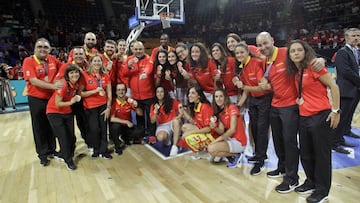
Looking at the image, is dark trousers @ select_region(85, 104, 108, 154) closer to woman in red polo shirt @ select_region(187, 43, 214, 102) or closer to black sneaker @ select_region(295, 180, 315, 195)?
woman in red polo shirt @ select_region(187, 43, 214, 102)

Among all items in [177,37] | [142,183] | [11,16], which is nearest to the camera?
[142,183]

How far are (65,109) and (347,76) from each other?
3.60 meters

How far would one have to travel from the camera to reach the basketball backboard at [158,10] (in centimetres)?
731

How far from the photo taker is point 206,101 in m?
3.59

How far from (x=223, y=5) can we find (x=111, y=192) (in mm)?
16532

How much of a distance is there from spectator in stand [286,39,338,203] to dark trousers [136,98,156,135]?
231 centimetres

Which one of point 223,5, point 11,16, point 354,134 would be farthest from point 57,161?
point 223,5

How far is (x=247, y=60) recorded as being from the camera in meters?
3.03

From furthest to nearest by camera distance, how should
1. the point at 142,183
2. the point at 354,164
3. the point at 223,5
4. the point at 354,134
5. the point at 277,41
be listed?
the point at 223,5
the point at 277,41
the point at 354,134
the point at 354,164
the point at 142,183

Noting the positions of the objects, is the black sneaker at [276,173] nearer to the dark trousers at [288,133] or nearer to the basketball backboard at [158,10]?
the dark trousers at [288,133]

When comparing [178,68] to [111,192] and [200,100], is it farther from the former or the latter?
[111,192]

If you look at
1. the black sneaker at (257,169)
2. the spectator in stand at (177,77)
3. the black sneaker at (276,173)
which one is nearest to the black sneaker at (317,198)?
the black sneaker at (276,173)

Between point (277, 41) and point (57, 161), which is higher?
point (277, 41)

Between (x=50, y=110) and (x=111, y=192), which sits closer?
(x=111, y=192)
